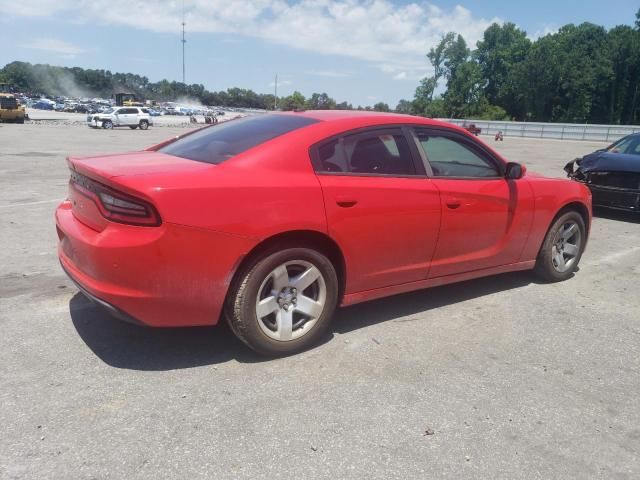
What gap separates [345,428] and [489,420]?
77 centimetres

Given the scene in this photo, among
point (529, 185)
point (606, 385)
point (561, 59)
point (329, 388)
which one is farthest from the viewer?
Result: point (561, 59)

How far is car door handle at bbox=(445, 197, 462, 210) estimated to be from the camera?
4.04m

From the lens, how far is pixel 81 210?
3.35 m

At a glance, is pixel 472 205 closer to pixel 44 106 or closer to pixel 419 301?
pixel 419 301

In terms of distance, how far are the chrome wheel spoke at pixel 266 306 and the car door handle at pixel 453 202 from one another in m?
1.53

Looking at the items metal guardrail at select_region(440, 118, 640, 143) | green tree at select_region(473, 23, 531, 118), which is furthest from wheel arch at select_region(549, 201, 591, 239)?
green tree at select_region(473, 23, 531, 118)

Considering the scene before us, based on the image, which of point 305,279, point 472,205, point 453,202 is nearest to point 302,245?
point 305,279

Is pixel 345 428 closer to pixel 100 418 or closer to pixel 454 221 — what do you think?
pixel 100 418

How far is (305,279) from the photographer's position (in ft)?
11.4

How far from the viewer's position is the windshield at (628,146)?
8.97 meters

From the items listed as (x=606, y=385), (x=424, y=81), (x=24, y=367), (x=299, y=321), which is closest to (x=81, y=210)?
(x=24, y=367)

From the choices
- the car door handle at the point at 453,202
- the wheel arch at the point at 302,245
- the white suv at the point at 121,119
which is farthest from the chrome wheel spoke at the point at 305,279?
the white suv at the point at 121,119

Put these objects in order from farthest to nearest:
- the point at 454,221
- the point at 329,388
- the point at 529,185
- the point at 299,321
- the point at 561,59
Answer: the point at 561,59 → the point at 529,185 → the point at 454,221 → the point at 299,321 → the point at 329,388

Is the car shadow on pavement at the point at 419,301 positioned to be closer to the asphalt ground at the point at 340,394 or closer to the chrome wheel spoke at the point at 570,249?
the asphalt ground at the point at 340,394
